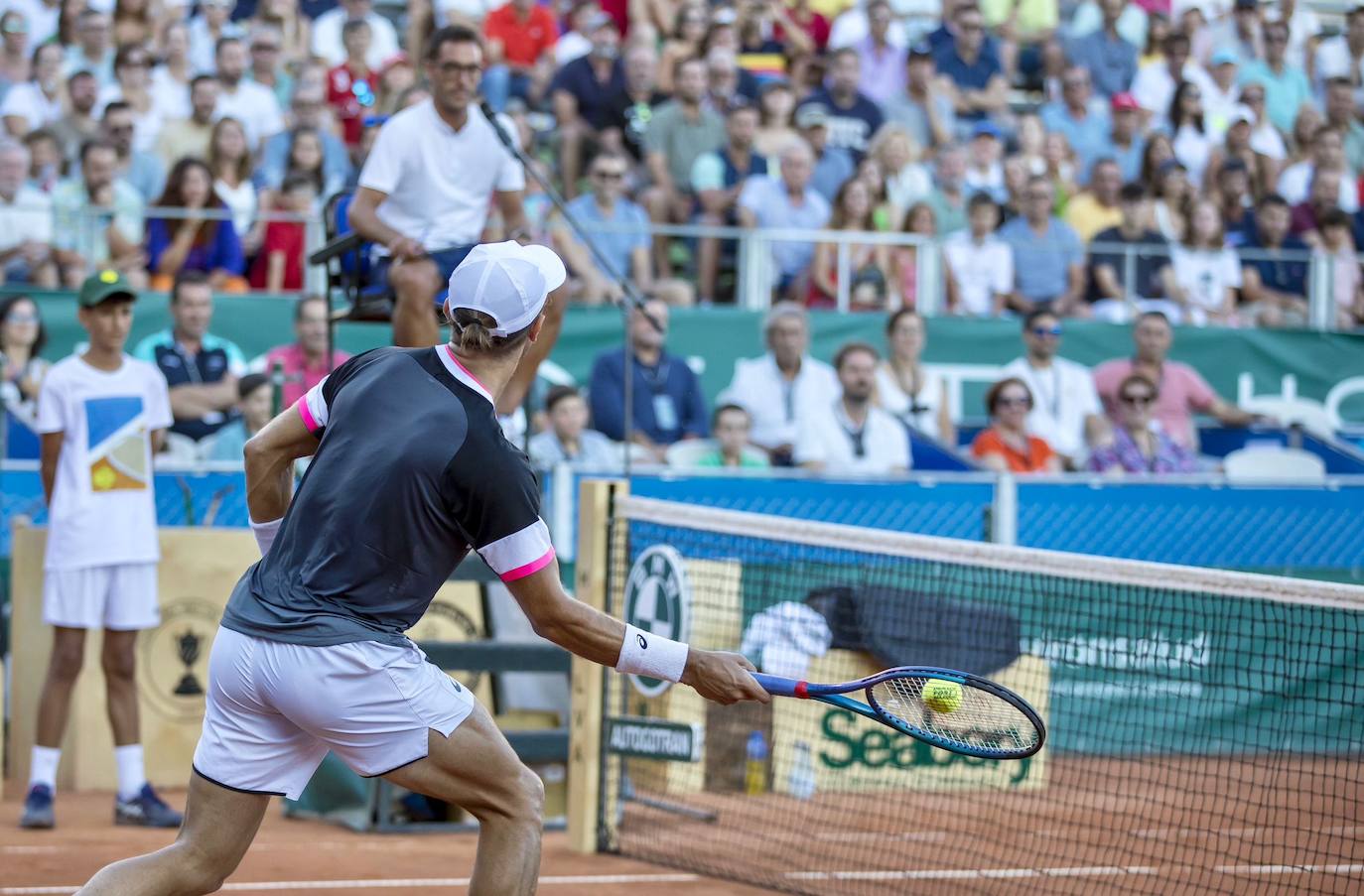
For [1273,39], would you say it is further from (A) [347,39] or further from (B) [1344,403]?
(A) [347,39]

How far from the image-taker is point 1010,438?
11367 millimetres

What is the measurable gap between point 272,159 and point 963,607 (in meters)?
6.25

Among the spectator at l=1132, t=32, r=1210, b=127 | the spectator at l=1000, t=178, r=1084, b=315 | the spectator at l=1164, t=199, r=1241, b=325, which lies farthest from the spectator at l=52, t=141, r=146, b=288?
the spectator at l=1132, t=32, r=1210, b=127

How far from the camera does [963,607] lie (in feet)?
29.2

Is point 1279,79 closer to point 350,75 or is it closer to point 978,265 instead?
point 978,265

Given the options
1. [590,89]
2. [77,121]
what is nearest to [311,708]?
[77,121]

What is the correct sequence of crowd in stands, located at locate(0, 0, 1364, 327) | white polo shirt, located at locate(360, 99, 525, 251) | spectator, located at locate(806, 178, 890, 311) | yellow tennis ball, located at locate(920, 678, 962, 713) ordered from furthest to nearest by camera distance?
spectator, located at locate(806, 178, 890, 311) < crowd in stands, located at locate(0, 0, 1364, 327) < white polo shirt, located at locate(360, 99, 525, 251) < yellow tennis ball, located at locate(920, 678, 962, 713)

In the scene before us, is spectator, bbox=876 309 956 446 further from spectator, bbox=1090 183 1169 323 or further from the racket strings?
the racket strings

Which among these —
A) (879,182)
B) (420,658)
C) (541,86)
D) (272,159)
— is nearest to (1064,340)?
(879,182)

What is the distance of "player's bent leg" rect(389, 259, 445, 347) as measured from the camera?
7102mm

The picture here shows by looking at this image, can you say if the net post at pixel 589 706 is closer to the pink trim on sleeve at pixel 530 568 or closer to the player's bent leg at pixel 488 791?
the player's bent leg at pixel 488 791

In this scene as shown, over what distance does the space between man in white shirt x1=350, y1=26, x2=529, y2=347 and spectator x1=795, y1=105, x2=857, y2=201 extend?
6.42m

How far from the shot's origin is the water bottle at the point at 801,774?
8688mm

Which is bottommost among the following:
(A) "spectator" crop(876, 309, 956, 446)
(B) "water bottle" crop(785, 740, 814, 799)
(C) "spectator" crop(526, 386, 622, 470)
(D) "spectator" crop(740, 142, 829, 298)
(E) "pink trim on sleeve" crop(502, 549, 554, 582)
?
(B) "water bottle" crop(785, 740, 814, 799)
